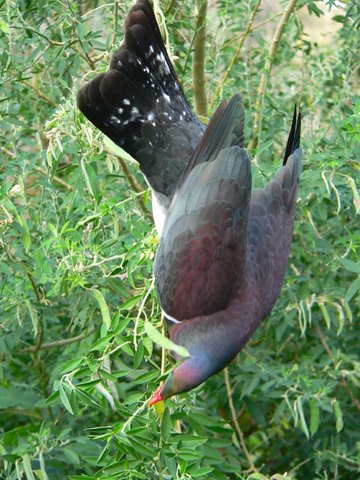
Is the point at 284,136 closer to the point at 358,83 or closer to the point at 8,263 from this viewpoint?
the point at 358,83

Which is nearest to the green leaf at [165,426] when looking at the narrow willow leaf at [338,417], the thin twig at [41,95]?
the narrow willow leaf at [338,417]

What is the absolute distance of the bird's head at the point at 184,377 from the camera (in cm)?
199

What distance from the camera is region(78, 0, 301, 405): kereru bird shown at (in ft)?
7.09

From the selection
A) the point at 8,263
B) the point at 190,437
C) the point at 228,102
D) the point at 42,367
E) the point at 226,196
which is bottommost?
the point at 42,367

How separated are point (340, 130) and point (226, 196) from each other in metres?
0.47

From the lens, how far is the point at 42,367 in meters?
2.91

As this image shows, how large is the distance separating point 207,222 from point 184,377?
1.22 feet

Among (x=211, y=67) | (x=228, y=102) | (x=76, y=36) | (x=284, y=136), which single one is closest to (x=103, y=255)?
(x=228, y=102)

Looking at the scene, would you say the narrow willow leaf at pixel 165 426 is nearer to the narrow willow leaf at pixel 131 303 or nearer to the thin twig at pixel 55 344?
the narrow willow leaf at pixel 131 303

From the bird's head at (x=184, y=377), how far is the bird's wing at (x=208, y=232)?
134mm

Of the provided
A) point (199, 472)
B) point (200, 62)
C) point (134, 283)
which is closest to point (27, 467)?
point (199, 472)

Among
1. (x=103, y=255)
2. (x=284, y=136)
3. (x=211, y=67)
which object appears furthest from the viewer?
(x=284, y=136)

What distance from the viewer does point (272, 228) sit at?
2365mm

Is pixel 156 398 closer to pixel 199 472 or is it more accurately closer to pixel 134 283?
pixel 199 472
